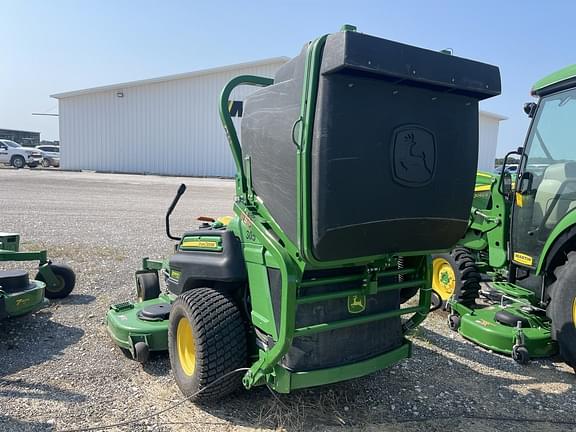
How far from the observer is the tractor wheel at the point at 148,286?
4.76 metres

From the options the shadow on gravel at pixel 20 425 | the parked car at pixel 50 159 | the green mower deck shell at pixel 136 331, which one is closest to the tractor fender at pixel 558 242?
the green mower deck shell at pixel 136 331

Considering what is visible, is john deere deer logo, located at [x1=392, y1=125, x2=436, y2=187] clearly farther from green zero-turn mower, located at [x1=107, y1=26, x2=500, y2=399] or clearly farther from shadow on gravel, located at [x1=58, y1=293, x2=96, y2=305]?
shadow on gravel, located at [x1=58, y1=293, x2=96, y2=305]

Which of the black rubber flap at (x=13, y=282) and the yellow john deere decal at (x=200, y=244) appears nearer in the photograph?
the yellow john deere decal at (x=200, y=244)

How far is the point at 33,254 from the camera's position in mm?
4887

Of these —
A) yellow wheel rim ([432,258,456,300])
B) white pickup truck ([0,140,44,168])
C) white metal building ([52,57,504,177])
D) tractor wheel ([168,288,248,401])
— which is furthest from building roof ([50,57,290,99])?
tractor wheel ([168,288,248,401])

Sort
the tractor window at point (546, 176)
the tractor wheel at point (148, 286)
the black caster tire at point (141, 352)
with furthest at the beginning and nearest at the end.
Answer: the tractor wheel at point (148, 286)
the tractor window at point (546, 176)
the black caster tire at point (141, 352)

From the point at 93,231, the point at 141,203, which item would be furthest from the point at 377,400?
the point at 141,203

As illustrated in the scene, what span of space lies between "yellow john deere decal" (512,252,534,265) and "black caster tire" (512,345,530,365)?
882 mm

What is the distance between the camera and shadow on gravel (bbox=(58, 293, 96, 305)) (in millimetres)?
5199

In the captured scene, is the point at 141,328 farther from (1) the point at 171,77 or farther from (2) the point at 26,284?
(1) the point at 171,77

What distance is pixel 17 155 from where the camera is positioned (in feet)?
87.6

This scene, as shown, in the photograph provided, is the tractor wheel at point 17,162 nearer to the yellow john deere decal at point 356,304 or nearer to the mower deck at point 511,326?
the mower deck at point 511,326

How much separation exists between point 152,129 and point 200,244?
24.5 metres

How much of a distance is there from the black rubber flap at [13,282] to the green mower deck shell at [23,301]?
0.24 feet
